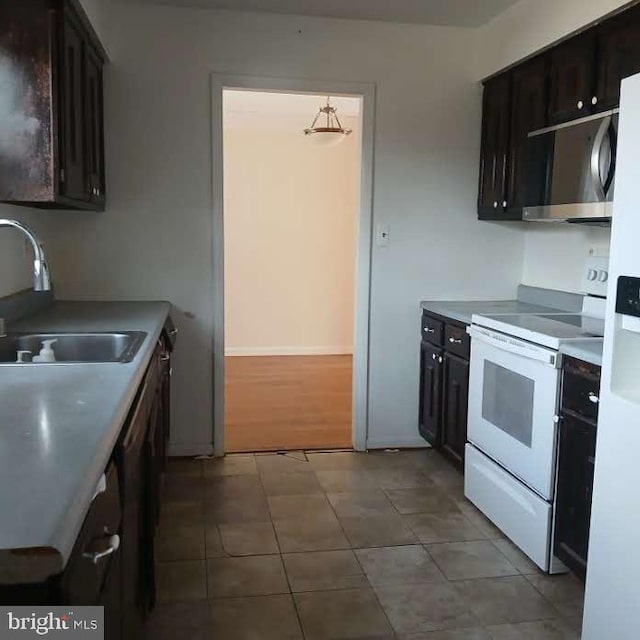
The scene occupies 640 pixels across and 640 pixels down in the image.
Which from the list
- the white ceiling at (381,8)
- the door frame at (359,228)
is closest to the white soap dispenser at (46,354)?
the door frame at (359,228)

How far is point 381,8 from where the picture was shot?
11.5 ft

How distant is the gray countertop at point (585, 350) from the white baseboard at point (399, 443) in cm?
175

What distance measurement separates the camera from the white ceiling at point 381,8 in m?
3.43

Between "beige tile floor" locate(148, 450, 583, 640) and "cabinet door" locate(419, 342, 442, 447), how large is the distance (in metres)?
0.27

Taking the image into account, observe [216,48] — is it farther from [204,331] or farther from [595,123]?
[595,123]

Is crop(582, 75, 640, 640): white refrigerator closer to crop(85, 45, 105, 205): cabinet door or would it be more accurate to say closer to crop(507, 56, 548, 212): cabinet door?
crop(507, 56, 548, 212): cabinet door

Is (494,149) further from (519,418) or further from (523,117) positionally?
(519,418)

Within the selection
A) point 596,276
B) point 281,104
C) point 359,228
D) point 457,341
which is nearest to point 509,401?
point 457,341

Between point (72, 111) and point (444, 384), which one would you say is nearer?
point (72, 111)

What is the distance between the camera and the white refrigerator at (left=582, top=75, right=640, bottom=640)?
1796 mm

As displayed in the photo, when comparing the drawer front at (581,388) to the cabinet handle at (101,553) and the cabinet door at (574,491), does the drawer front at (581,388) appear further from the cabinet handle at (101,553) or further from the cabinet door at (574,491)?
the cabinet handle at (101,553)

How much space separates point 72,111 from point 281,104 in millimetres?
3073

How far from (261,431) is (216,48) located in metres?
2.28

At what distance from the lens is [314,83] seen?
12.2 ft
